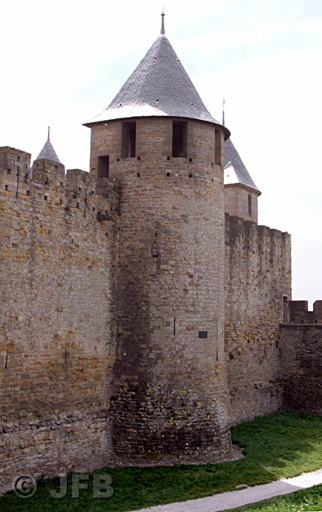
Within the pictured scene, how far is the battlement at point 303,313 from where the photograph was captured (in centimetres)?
2291

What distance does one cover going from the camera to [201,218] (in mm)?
14906

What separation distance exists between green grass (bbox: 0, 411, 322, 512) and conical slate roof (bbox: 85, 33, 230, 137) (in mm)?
8411

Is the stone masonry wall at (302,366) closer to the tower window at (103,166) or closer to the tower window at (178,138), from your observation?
the tower window at (178,138)

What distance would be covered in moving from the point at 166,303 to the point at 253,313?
260 inches

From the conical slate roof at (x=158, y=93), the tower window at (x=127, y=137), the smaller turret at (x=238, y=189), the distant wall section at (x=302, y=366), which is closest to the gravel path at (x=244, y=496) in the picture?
the distant wall section at (x=302, y=366)

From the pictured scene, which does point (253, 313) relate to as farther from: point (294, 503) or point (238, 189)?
point (294, 503)

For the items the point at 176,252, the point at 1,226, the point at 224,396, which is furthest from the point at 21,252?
the point at 224,396

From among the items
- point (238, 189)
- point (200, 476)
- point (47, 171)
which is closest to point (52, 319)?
point (47, 171)

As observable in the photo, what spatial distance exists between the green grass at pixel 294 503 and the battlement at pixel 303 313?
11002 mm

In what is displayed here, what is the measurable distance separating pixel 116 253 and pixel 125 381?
3.09 meters

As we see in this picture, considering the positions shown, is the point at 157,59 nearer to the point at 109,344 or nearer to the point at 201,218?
the point at 201,218

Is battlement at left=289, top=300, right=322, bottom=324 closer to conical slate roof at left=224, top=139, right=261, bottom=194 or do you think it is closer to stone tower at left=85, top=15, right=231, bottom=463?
conical slate roof at left=224, top=139, right=261, bottom=194

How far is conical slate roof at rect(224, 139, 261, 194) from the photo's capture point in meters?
23.1

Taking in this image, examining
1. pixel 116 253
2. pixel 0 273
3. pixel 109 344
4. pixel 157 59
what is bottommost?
pixel 109 344
